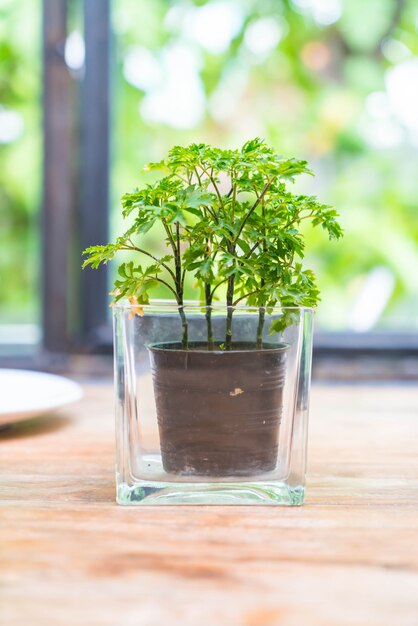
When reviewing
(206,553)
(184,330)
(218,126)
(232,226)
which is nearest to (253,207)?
(232,226)

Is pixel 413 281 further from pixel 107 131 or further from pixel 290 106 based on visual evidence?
pixel 107 131

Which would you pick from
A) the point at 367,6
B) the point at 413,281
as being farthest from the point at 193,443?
the point at 367,6

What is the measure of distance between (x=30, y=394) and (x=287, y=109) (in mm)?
1199

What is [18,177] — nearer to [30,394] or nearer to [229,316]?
[30,394]

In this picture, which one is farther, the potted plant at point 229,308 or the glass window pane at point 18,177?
the glass window pane at point 18,177

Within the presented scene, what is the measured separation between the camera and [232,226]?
60 centimetres

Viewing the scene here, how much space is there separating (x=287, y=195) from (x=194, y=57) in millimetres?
1363

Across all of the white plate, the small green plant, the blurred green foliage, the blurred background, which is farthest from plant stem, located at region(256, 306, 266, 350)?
the blurred green foliage

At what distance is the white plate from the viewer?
2.90 ft

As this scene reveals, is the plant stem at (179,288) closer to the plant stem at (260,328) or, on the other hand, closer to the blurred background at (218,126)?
the plant stem at (260,328)

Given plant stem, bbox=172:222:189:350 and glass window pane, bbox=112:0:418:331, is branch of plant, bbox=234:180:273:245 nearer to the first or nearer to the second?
plant stem, bbox=172:222:189:350

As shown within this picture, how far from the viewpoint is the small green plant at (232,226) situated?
23.0 inches

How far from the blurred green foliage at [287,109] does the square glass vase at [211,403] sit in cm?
115

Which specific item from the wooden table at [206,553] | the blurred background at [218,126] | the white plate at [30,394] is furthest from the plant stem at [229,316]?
the blurred background at [218,126]
